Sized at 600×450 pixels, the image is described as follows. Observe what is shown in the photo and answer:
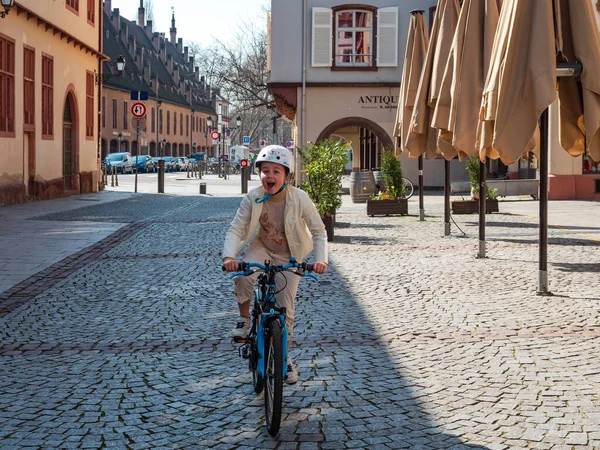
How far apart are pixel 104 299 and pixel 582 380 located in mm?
5116

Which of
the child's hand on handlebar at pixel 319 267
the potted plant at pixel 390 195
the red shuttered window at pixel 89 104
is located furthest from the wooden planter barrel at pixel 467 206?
the red shuttered window at pixel 89 104

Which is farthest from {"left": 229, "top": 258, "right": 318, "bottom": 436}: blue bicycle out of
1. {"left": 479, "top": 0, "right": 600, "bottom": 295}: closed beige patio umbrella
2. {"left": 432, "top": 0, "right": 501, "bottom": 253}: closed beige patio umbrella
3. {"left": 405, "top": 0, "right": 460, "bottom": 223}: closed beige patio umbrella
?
{"left": 405, "top": 0, "right": 460, "bottom": 223}: closed beige patio umbrella

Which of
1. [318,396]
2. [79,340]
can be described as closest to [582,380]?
[318,396]

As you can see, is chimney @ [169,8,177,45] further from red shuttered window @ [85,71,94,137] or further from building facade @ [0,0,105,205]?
red shuttered window @ [85,71,94,137]

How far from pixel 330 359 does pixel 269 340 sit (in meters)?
1.69

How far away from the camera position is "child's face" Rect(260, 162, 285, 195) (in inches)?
205

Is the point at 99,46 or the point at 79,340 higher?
the point at 99,46

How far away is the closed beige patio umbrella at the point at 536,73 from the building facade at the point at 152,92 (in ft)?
197

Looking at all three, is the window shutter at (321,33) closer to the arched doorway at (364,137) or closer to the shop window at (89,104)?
the arched doorway at (364,137)

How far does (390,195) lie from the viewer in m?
21.5

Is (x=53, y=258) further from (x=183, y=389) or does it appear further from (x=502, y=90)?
(x=183, y=389)

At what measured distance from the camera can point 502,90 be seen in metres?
9.22

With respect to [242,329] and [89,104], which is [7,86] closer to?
[89,104]

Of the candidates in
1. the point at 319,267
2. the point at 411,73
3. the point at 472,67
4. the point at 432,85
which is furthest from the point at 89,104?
the point at 319,267
